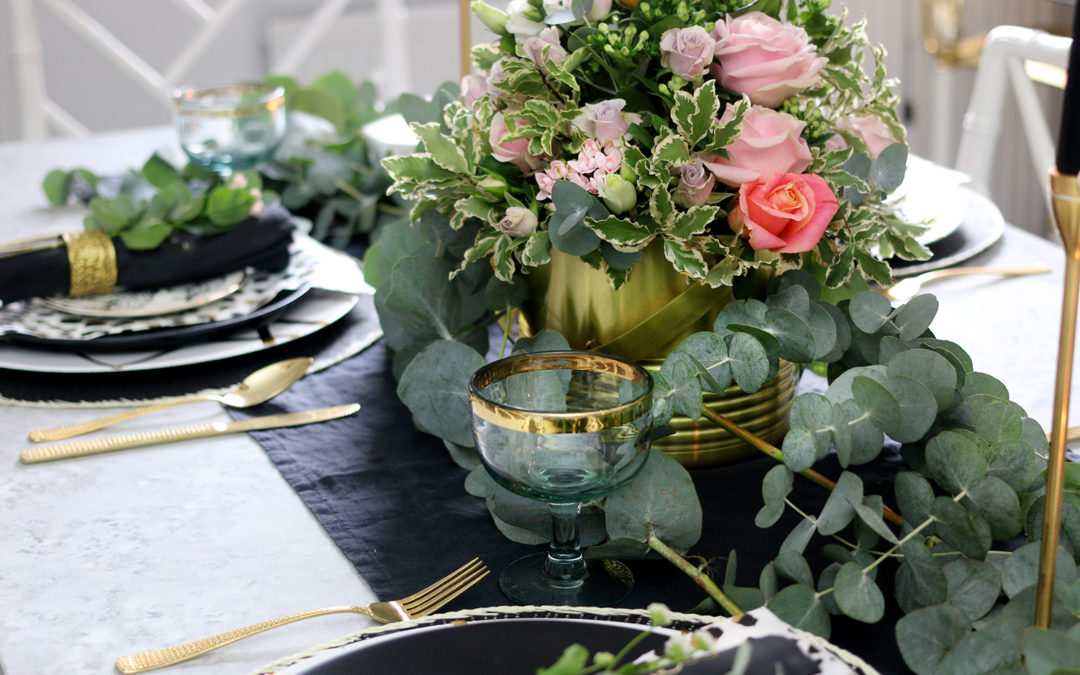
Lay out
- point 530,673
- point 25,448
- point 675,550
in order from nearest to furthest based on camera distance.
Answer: point 530,673 < point 675,550 < point 25,448

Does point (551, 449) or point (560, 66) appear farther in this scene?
point (560, 66)

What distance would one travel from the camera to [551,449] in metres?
0.53

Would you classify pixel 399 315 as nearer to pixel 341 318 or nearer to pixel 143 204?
pixel 341 318

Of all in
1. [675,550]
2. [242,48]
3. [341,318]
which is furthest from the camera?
[242,48]

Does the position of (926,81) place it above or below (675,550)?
below

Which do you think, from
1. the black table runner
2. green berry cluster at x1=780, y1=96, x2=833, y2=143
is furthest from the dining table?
green berry cluster at x1=780, y1=96, x2=833, y2=143

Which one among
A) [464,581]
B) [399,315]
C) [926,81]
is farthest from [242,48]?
[464,581]

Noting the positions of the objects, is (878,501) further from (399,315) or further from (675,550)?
(399,315)

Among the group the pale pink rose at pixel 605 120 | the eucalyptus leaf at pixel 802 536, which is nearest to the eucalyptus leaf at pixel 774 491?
the eucalyptus leaf at pixel 802 536

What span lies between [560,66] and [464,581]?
1.02ft

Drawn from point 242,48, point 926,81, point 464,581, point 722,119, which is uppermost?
point 722,119

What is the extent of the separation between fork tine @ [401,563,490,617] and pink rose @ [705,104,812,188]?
0.27 m

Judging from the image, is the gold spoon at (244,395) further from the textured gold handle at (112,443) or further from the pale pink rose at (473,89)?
the pale pink rose at (473,89)

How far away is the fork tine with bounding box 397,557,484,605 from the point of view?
1.92 ft
